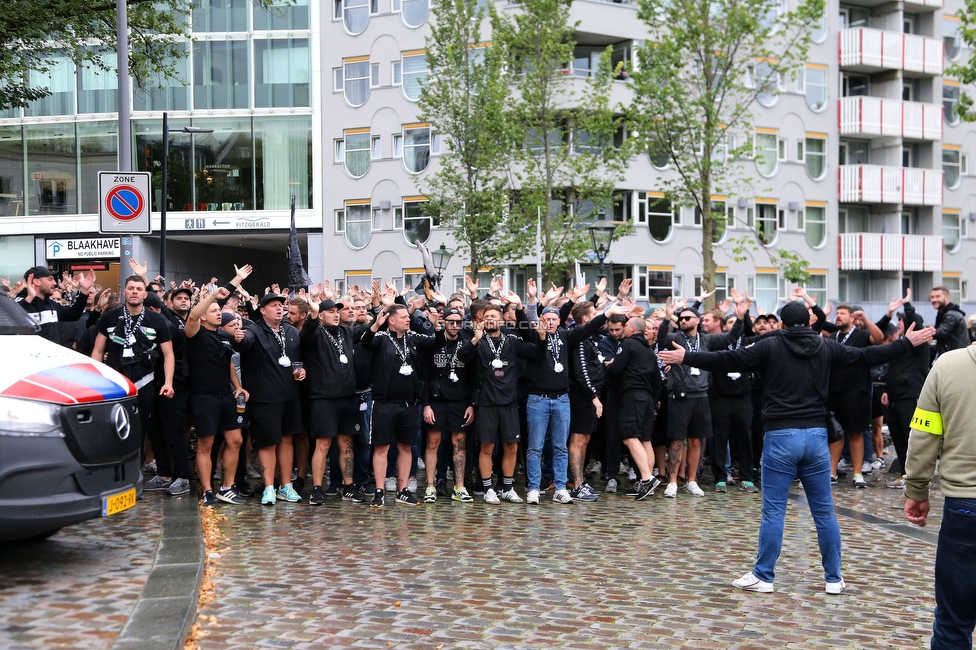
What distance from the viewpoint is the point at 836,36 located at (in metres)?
44.5

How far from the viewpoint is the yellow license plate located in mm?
7332

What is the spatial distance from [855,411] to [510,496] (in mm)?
4624

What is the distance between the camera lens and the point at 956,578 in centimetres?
507

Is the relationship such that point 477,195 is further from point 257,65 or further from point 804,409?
point 804,409

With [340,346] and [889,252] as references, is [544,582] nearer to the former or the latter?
[340,346]

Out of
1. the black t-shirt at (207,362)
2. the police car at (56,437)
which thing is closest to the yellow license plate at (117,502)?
the police car at (56,437)

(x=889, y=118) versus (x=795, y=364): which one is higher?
(x=889, y=118)

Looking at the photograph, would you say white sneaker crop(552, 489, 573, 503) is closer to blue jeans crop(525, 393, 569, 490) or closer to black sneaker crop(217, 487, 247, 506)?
blue jeans crop(525, 393, 569, 490)

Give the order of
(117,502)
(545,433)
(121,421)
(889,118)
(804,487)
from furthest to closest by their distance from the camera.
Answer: (889,118), (545,433), (804,487), (121,421), (117,502)

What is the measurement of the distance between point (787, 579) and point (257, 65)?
120 feet

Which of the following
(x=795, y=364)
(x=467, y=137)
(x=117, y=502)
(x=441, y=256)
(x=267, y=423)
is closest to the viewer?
(x=117, y=502)

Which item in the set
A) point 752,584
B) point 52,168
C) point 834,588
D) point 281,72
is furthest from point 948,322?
point 52,168

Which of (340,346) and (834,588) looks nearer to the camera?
(834,588)

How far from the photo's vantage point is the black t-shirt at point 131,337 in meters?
10.6
